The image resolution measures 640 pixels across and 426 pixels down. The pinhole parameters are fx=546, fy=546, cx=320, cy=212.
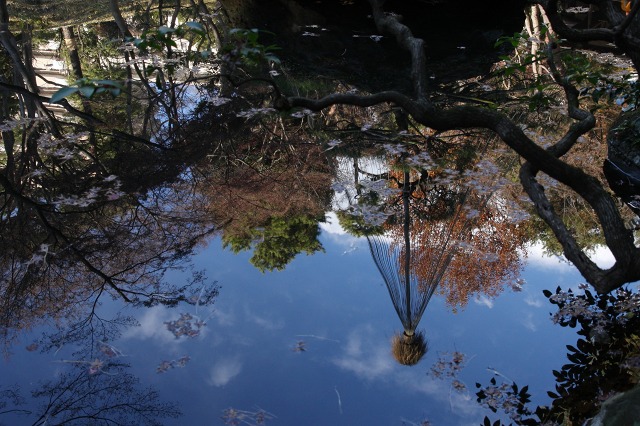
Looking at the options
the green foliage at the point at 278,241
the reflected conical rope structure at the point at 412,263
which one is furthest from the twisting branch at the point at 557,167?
the green foliage at the point at 278,241

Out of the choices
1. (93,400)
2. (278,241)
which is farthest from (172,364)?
(278,241)

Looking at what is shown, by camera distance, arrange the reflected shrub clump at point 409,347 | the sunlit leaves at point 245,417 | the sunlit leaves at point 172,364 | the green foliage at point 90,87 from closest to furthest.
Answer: the green foliage at point 90,87
the sunlit leaves at point 245,417
the sunlit leaves at point 172,364
the reflected shrub clump at point 409,347

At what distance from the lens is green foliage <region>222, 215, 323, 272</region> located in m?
3.53

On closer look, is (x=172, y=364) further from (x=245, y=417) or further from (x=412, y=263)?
(x=412, y=263)

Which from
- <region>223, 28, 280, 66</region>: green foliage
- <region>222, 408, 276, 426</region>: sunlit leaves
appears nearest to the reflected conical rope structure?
<region>222, 408, 276, 426</region>: sunlit leaves

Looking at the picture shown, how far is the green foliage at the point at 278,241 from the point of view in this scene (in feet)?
11.6

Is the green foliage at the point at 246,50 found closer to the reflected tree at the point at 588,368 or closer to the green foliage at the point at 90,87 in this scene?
the green foliage at the point at 90,87

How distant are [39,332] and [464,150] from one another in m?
3.38

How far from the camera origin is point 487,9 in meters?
7.72

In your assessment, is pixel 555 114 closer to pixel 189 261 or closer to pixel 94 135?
pixel 189 261

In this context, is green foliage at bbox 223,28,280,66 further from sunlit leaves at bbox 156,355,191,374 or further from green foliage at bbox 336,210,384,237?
green foliage at bbox 336,210,384,237

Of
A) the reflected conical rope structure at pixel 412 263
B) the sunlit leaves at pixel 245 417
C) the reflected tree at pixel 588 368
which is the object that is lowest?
the sunlit leaves at pixel 245 417

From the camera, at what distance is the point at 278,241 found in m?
3.63

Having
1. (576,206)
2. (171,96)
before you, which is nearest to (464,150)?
(576,206)
